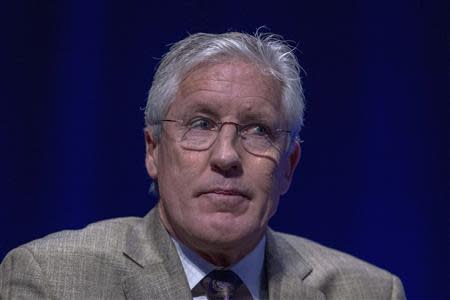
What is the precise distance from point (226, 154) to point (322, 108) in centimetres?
108

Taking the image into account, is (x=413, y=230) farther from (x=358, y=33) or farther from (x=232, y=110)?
(x=232, y=110)

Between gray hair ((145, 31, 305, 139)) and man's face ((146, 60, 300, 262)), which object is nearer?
man's face ((146, 60, 300, 262))

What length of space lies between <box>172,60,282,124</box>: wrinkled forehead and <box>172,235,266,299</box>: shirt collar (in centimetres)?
36

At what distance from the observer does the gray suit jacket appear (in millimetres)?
1898

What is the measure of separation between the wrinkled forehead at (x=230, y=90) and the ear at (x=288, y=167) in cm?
15

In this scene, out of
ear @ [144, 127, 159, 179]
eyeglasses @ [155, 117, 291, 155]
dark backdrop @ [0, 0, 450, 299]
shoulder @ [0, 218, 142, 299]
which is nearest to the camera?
shoulder @ [0, 218, 142, 299]

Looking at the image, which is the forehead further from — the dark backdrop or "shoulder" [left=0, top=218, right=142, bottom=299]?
the dark backdrop

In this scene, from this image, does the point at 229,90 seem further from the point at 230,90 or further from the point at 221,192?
the point at 221,192

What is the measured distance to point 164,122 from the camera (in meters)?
2.10

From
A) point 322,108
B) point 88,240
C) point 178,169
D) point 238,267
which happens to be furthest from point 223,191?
point 322,108

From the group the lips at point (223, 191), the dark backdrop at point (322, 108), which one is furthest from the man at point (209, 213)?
the dark backdrop at point (322, 108)

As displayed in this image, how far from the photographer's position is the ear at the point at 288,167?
2.16m

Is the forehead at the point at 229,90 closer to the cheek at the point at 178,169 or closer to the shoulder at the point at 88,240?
the cheek at the point at 178,169

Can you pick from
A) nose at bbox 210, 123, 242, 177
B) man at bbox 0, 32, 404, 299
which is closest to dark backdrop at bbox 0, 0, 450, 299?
man at bbox 0, 32, 404, 299
